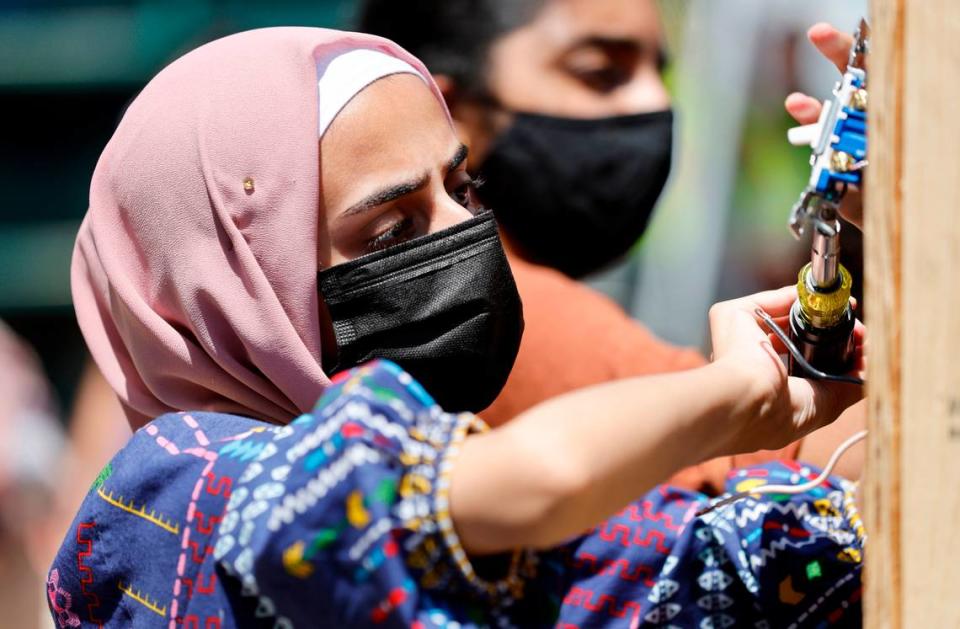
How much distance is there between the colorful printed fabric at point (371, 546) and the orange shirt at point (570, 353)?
597 mm

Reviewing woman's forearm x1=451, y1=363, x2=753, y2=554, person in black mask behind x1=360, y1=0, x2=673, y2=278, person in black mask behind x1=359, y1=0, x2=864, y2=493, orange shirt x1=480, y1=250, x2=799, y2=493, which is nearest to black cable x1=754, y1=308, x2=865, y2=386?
woman's forearm x1=451, y1=363, x2=753, y2=554

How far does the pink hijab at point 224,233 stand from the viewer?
175cm

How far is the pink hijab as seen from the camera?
5.73 ft

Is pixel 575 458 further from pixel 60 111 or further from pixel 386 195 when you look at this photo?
pixel 60 111

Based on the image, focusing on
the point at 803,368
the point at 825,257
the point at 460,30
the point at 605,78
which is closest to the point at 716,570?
the point at 803,368

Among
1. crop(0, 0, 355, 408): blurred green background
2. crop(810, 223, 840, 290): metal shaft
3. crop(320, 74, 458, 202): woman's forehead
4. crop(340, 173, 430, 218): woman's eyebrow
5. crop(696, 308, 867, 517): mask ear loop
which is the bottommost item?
crop(0, 0, 355, 408): blurred green background

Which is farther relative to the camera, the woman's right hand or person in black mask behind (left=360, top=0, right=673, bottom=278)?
Result: person in black mask behind (left=360, top=0, right=673, bottom=278)

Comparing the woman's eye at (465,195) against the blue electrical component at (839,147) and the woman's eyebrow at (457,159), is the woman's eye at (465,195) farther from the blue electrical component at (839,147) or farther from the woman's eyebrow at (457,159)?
the blue electrical component at (839,147)

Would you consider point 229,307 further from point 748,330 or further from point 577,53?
point 577,53

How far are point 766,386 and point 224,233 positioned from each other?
77 centimetres

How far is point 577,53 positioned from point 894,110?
75.1 inches

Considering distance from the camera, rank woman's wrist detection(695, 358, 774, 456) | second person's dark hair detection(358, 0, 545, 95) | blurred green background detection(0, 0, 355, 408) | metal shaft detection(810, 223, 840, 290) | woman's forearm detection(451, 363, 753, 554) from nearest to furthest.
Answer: woman's forearm detection(451, 363, 753, 554) → woman's wrist detection(695, 358, 774, 456) → metal shaft detection(810, 223, 840, 290) → second person's dark hair detection(358, 0, 545, 95) → blurred green background detection(0, 0, 355, 408)

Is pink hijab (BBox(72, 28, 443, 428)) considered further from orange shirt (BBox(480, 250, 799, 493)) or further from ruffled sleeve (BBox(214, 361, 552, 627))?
orange shirt (BBox(480, 250, 799, 493))

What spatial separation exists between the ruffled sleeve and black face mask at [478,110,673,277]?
1605mm
